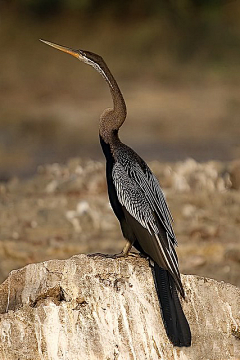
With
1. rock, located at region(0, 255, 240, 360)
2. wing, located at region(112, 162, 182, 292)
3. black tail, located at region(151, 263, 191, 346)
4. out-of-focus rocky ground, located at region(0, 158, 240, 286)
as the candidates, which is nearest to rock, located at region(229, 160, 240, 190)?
out-of-focus rocky ground, located at region(0, 158, 240, 286)

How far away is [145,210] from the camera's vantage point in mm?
5496

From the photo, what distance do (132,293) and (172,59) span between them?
63.1 feet

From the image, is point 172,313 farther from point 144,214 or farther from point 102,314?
point 144,214

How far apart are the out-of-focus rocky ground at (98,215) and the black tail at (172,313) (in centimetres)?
381

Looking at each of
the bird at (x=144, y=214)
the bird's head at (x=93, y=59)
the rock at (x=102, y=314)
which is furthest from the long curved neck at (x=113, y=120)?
the rock at (x=102, y=314)

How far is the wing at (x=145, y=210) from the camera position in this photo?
Result: 211 inches

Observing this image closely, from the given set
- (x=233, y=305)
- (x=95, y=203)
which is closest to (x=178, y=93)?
(x=95, y=203)

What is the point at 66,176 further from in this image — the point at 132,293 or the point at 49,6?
the point at 49,6

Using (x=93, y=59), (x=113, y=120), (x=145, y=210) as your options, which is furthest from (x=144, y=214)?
(x=93, y=59)

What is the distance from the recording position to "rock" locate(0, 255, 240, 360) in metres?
4.70

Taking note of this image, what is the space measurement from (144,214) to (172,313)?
80 cm

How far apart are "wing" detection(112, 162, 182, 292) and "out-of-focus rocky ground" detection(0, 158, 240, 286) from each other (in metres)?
3.36

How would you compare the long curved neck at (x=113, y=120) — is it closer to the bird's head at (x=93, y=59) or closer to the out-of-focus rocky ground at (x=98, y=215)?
the bird's head at (x=93, y=59)

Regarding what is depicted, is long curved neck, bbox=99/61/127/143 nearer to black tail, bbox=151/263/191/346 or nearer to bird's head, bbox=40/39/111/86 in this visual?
bird's head, bbox=40/39/111/86
